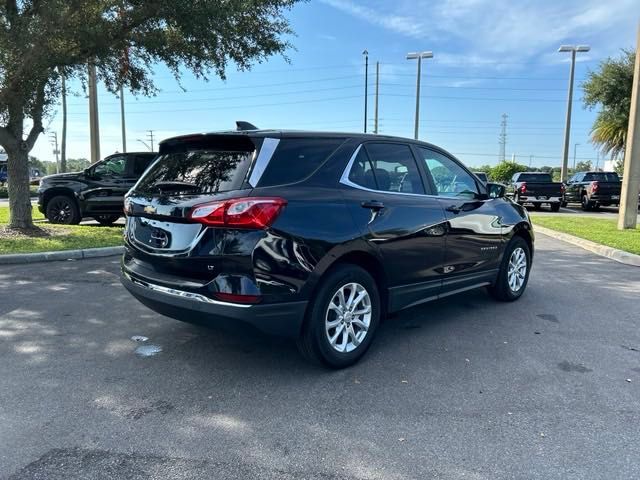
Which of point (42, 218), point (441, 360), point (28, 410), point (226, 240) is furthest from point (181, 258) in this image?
point (42, 218)

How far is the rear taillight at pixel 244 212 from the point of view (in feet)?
11.4

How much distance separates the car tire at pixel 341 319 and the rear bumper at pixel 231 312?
0.15 meters

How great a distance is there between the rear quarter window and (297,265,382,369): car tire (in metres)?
0.77

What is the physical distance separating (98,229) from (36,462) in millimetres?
9593

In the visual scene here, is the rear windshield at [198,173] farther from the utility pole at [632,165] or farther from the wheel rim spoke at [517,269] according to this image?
the utility pole at [632,165]

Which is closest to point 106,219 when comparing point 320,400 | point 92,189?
point 92,189

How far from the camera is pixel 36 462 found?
2.77 meters

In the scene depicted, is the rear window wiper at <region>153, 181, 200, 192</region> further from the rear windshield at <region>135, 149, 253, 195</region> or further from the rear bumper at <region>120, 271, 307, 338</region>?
the rear bumper at <region>120, 271, 307, 338</region>

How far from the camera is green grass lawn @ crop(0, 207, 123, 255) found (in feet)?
29.2

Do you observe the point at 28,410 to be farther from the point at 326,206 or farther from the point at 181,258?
the point at 326,206

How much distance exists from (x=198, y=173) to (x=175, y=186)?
0.21 metres

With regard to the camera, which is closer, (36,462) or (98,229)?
(36,462)

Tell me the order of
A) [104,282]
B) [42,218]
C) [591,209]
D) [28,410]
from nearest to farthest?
[28,410] → [104,282] → [42,218] → [591,209]

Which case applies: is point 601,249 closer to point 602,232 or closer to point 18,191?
point 602,232
